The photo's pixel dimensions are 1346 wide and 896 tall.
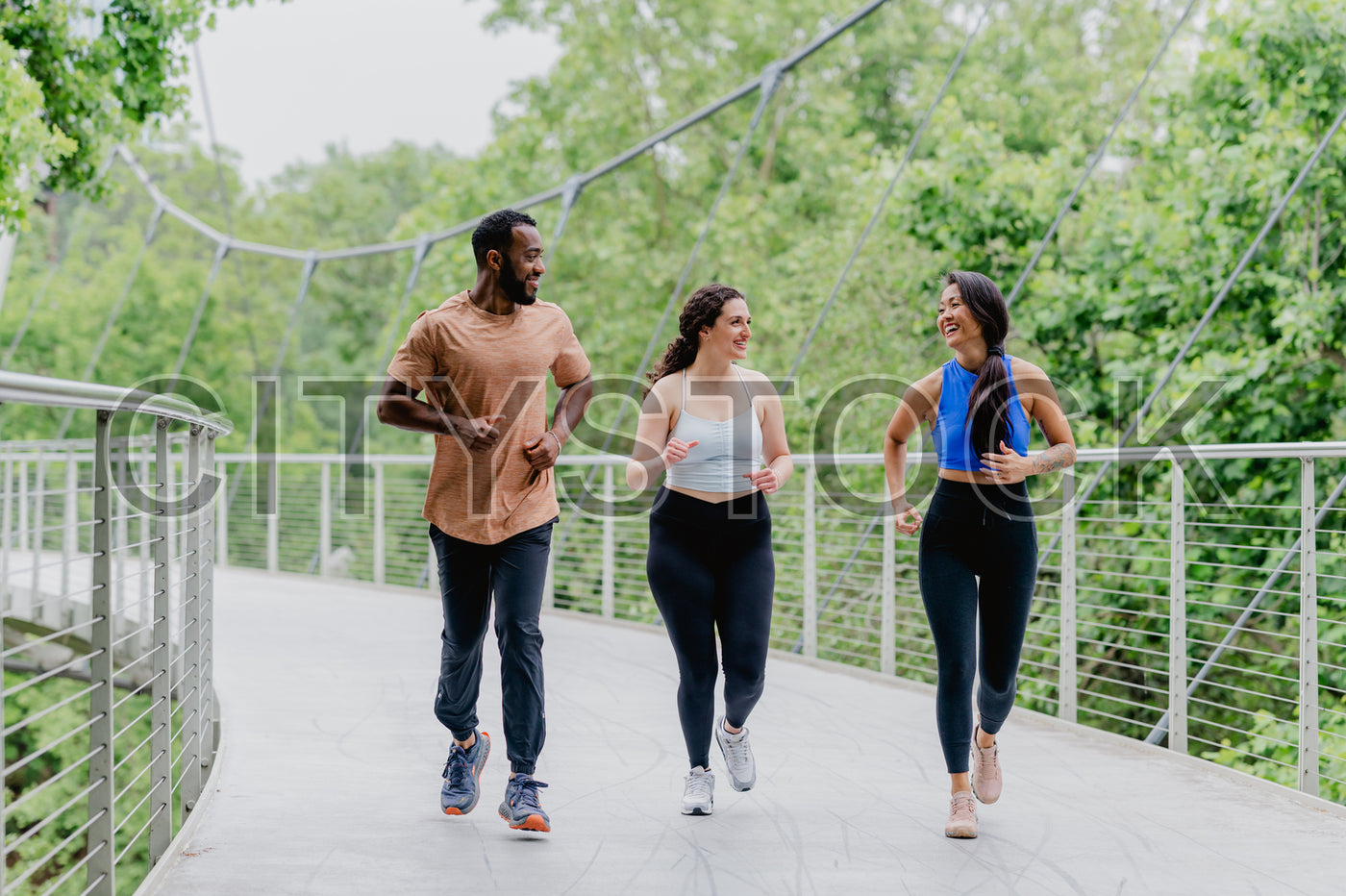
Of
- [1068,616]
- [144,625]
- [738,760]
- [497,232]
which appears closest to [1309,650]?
[1068,616]

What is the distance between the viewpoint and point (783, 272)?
53.0 feet

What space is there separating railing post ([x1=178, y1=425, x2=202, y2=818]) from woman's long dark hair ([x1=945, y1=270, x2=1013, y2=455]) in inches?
65.0

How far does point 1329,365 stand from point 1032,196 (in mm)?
2786

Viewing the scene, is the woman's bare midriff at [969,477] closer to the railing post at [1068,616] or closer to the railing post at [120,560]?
the railing post at [1068,616]

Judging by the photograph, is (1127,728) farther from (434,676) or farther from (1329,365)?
(434,676)

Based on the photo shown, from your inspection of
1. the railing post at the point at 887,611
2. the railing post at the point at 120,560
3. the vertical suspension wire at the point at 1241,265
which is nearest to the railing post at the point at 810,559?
the railing post at the point at 887,611

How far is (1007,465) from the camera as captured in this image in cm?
260

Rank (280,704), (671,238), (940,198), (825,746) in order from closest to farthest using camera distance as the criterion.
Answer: (825,746) → (280,704) → (940,198) → (671,238)

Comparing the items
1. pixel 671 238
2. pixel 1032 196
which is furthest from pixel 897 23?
pixel 1032 196

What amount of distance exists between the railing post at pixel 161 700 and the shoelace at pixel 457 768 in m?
0.58

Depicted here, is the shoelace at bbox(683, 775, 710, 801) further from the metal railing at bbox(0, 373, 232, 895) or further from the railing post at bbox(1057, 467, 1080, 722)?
the railing post at bbox(1057, 467, 1080, 722)

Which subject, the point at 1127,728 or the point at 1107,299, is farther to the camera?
the point at 1127,728

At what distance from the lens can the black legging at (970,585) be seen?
266 cm

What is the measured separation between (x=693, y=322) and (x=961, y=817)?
1.19m
